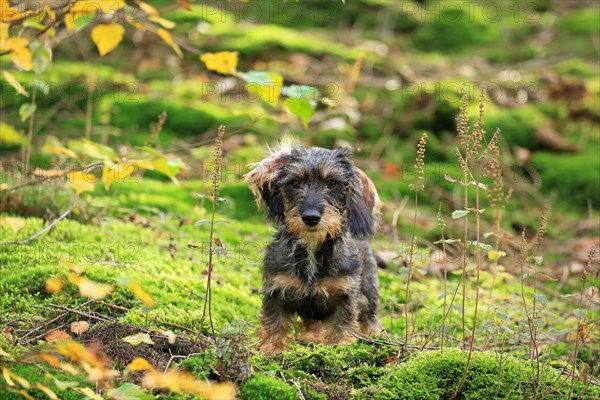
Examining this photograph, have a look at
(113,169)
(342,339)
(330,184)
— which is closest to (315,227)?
(330,184)

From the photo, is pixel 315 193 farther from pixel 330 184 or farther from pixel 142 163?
pixel 142 163

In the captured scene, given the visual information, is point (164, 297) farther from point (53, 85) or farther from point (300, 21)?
point (300, 21)

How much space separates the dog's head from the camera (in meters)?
5.28


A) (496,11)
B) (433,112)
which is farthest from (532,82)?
(496,11)

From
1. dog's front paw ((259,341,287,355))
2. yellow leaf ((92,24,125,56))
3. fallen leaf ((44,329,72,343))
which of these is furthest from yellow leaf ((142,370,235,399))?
yellow leaf ((92,24,125,56))

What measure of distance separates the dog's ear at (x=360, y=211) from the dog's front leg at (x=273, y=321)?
2.59 ft

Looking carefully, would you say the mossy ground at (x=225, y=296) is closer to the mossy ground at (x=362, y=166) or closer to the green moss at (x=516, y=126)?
the mossy ground at (x=362, y=166)

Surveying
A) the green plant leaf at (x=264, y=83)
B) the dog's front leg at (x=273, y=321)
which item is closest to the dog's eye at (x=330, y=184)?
the green plant leaf at (x=264, y=83)

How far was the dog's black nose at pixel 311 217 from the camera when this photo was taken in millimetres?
5164

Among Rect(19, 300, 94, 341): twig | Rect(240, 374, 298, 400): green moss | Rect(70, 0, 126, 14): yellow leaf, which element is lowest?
Rect(19, 300, 94, 341): twig

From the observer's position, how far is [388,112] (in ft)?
38.1

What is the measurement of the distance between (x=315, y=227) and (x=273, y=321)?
0.78 m

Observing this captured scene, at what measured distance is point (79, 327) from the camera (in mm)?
4539

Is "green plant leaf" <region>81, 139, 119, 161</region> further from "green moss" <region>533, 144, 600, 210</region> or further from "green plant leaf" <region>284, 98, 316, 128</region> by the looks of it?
"green moss" <region>533, 144, 600, 210</region>
